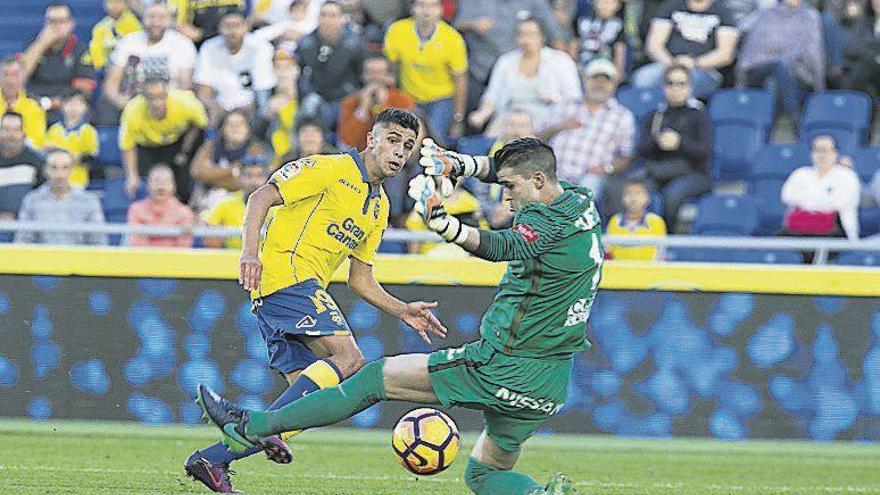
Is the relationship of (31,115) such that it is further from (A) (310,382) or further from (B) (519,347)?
(B) (519,347)

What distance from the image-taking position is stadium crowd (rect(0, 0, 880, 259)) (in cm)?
1197

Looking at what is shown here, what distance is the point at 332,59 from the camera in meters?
13.5

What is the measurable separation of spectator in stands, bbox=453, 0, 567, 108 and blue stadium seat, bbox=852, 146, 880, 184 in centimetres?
282

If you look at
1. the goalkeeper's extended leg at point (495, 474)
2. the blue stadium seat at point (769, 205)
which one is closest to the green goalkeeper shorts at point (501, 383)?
the goalkeeper's extended leg at point (495, 474)

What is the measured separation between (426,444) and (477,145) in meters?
6.55

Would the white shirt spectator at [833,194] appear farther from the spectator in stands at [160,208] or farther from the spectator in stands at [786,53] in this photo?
the spectator in stands at [160,208]

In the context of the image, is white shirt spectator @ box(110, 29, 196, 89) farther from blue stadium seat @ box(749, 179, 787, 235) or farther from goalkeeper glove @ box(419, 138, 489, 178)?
goalkeeper glove @ box(419, 138, 489, 178)

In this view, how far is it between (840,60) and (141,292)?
23.0 feet

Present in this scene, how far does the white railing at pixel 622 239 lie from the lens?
385 inches

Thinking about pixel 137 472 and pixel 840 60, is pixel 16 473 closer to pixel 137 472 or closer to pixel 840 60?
pixel 137 472

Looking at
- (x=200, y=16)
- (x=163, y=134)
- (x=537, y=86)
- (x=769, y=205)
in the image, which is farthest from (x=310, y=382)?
(x=200, y=16)

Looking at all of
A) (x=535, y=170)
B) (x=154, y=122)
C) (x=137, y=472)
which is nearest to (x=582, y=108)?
(x=154, y=122)

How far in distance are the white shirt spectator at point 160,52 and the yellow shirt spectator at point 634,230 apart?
4658 millimetres

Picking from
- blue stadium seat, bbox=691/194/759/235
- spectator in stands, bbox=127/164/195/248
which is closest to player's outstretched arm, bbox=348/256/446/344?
spectator in stands, bbox=127/164/195/248
